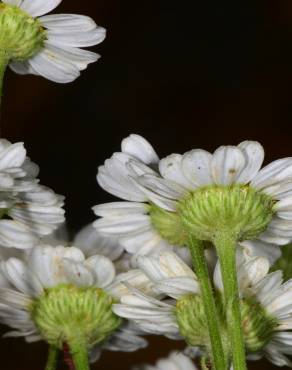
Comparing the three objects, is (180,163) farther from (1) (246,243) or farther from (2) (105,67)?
(2) (105,67)

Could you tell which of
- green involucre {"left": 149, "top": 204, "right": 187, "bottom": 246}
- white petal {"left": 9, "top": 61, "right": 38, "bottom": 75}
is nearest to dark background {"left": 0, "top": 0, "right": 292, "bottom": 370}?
white petal {"left": 9, "top": 61, "right": 38, "bottom": 75}

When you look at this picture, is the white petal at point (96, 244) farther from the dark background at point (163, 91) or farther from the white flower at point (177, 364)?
the dark background at point (163, 91)

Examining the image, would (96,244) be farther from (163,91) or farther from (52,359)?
(163,91)

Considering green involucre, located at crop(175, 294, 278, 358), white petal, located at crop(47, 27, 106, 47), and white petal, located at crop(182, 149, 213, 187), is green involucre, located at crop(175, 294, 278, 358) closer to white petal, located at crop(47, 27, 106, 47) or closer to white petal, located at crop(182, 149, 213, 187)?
white petal, located at crop(182, 149, 213, 187)

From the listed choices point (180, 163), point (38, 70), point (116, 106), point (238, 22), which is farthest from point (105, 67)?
point (180, 163)

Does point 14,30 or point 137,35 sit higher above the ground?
point 14,30
